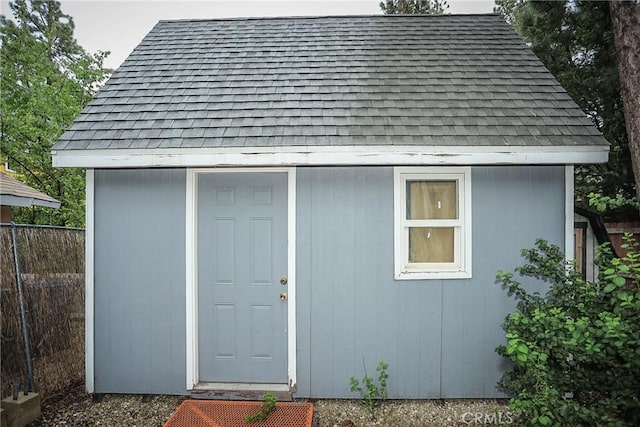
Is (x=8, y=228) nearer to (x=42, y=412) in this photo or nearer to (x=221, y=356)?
(x=42, y=412)

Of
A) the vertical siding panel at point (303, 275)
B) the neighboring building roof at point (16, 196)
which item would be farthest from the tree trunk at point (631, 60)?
the neighboring building roof at point (16, 196)

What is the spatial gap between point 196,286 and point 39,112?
10945 millimetres

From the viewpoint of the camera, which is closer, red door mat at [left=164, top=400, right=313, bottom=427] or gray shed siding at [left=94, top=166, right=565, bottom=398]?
red door mat at [left=164, top=400, right=313, bottom=427]

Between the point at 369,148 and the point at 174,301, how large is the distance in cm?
259

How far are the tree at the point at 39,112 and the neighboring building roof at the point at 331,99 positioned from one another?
7.61 m

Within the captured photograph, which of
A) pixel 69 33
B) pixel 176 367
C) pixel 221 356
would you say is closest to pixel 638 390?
pixel 221 356

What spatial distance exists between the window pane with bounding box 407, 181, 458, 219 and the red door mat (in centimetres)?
226

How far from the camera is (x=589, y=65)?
605cm

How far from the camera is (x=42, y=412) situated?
10.9ft

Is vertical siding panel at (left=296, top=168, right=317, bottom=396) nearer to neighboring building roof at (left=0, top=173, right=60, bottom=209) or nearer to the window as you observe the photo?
the window

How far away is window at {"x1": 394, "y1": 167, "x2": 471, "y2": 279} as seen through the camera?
353 centimetres

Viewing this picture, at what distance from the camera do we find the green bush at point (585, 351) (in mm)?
2336

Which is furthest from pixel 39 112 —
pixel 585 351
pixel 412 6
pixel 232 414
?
pixel 585 351

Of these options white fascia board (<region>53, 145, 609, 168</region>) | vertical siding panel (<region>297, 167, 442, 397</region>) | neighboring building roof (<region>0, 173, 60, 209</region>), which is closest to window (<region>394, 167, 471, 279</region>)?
vertical siding panel (<region>297, 167, 442, 397</region>)
